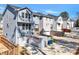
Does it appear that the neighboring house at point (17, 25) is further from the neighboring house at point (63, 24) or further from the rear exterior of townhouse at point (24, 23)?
the neighboring house at point (63, 24)

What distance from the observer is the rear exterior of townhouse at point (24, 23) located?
2.13m

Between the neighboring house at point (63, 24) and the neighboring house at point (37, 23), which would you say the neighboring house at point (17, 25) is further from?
the neighboring house at point (63, 24)

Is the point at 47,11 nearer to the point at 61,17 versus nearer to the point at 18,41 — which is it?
the point at 61,17

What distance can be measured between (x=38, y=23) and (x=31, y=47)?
200 mm

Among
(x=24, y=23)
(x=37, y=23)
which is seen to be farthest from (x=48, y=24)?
(x=24, y=23)

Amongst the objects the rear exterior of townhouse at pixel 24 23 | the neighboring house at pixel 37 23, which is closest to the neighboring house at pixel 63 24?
the rear exterior of townhouse at pixel 24 23

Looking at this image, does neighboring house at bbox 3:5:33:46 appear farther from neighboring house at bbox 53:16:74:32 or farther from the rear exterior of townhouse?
neighboring house at bbox 53:16:74:32

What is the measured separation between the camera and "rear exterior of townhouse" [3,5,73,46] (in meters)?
2.13

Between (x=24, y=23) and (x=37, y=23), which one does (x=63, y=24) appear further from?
(x=24, y=23)

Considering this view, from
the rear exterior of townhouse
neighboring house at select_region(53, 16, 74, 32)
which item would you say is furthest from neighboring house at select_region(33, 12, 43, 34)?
neighboring house at select_region(53, 16, 74, 32)

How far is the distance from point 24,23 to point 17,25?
0.06m

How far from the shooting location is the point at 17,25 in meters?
2.14

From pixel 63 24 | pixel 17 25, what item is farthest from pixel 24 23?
pixel 63 24

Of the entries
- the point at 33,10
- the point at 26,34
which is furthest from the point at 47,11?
the point at 26,34
